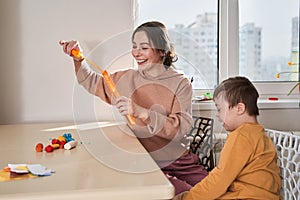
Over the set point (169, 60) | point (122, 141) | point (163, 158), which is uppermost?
point (169, 60)

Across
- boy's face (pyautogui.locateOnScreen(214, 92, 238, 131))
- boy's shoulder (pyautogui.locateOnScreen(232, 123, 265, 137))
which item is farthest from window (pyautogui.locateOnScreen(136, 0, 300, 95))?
boy's shoulder (pyautogui.locateOnScreen(232, 123, 265, 137))

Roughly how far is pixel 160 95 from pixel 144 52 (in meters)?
0.18

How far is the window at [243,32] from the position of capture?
2203mm

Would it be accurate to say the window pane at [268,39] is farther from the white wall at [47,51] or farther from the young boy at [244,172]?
the young boy at [244,172]

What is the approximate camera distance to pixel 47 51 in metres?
1.83

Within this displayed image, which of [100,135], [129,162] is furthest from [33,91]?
[129,162]

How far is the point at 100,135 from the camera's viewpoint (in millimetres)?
1455

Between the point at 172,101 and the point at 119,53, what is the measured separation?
37 cm

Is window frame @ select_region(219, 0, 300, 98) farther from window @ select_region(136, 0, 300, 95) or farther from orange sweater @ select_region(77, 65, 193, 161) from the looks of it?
orange sweater @ select_region(77, 65, 193, 161)

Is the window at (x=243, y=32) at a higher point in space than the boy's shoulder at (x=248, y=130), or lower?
higher

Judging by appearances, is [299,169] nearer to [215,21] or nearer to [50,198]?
[50,198]

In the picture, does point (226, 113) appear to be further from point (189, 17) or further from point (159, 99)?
point (189, 17)

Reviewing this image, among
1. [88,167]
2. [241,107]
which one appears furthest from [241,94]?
[88,167]

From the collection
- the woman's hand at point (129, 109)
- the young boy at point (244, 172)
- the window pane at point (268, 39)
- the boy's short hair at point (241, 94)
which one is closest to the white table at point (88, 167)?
the woman's hand at point (129, 109)
